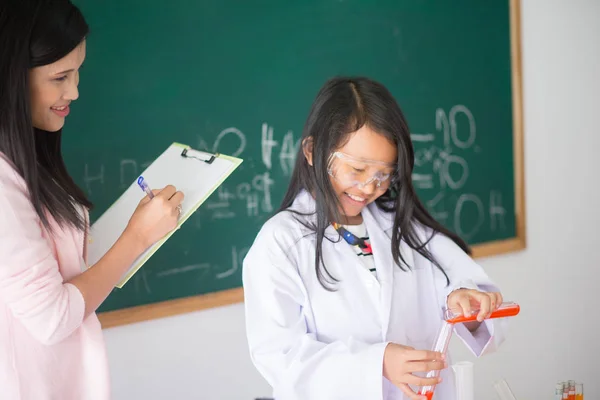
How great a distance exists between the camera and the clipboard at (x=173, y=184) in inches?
53.1

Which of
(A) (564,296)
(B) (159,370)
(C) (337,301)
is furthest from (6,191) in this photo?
(A) (564,296)

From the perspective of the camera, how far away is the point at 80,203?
1296 millimetres

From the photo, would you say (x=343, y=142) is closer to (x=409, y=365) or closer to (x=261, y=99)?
(x=409, y=365)

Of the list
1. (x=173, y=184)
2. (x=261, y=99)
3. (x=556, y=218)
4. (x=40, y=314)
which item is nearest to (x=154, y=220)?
(x=173, y=184)

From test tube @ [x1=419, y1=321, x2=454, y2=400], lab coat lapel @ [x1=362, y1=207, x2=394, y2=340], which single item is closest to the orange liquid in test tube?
test tube @ [x1=419, y1=321, x2=454, y2=400]

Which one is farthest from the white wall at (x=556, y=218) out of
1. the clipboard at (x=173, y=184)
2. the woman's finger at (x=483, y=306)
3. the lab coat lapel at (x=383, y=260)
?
the clipboard at (x=173, y=184)

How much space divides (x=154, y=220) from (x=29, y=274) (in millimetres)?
265

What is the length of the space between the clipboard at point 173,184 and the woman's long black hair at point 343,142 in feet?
0.56

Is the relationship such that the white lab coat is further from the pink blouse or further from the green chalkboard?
the green chalkboard

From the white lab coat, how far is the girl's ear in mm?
84

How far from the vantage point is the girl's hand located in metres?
1.25

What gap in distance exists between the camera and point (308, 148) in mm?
1422

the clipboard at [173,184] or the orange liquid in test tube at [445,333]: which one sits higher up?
the clipboard at [173,184]

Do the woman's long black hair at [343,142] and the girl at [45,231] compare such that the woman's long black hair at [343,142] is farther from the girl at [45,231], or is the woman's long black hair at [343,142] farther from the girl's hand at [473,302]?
the girl at [45,231]
